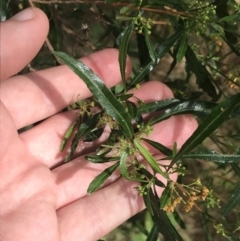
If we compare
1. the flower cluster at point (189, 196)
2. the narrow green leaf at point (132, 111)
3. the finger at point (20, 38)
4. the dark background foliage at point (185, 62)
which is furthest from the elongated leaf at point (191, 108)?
the finger at point (20, 38)

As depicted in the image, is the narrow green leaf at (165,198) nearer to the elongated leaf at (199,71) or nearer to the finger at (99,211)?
the finger at (99,211)

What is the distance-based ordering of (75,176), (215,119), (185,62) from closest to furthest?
(215,119) → (75,176) → (185,62)

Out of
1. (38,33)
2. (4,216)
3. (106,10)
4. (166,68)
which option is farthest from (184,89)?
(4,216)

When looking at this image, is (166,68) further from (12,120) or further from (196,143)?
(196,143)

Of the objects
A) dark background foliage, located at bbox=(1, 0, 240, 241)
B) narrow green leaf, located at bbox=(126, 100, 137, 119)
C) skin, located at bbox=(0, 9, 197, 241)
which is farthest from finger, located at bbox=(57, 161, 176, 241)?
narrow green leaf, located at bbox=(126, 100, 137, 119)

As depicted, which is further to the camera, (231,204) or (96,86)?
(231,204)

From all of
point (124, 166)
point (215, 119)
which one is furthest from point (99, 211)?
point (215, 119)

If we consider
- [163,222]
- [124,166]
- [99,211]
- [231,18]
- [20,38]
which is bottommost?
[99,211]

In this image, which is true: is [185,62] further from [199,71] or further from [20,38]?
[20,38]
